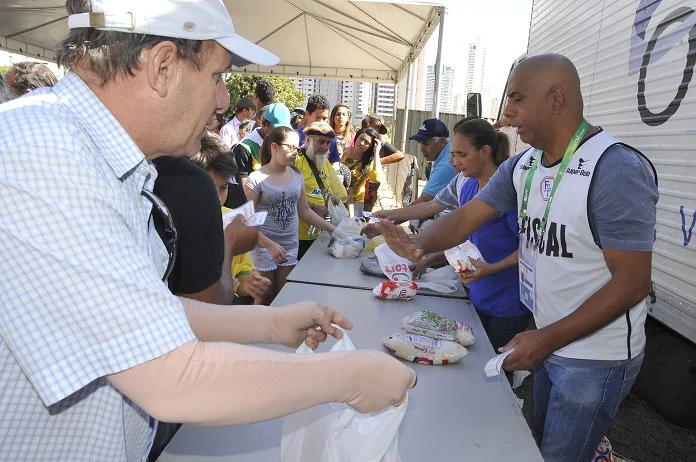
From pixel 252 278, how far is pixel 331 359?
1887 mm

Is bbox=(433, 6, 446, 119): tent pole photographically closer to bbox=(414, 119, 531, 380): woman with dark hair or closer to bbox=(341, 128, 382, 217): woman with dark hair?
bbox=(341, 128, 382, 217): woman with dark hair

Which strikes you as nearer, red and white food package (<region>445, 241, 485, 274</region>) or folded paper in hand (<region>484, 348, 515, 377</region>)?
folded paper in hand (<region>484, 348, 515, 377</region>)

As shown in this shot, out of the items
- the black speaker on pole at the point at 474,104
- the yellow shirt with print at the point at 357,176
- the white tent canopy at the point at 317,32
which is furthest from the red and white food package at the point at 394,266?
the white tent canopy at the point at 317,32

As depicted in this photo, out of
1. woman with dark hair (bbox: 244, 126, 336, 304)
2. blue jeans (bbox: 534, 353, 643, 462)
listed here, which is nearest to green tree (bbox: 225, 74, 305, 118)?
woman with dark hair (bbox: 244, 126, 336, 304)

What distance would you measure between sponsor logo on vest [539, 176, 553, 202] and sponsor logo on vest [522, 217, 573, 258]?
0.09 meters

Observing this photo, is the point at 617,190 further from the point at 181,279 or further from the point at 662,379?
the point at 662,379

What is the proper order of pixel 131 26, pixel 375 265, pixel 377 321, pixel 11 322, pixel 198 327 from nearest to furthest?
pixel 11 322
pixel 131 26
pixel 198 327
pixel 377 321
pixel 375 265

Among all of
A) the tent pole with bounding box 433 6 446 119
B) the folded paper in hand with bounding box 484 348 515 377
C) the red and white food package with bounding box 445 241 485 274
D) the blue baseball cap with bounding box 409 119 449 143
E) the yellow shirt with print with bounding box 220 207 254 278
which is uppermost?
the tent pole with bounding box 433 6 446 119

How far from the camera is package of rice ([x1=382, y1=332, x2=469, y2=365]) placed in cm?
196

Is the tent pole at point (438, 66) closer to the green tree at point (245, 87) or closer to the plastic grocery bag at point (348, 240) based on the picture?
the plastic grocery bag at point (348, 240)

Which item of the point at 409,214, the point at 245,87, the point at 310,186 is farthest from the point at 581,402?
the point at 245,87

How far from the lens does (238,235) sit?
2344 millimetres

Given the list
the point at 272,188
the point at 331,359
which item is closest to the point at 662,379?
the point at 272,188

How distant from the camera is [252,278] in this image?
2.73 m
